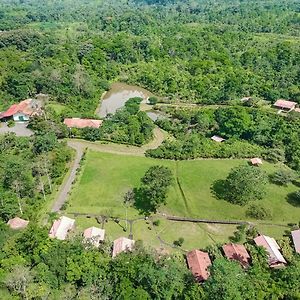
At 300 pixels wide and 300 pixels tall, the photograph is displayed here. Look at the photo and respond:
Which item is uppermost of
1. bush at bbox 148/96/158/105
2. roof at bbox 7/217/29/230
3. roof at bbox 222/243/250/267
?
roof at bbox 7/217/29/230

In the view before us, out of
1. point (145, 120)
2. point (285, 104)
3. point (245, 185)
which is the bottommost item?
point (285, 104)

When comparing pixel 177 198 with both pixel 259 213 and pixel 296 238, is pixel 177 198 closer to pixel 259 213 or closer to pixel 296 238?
pixel 259 213

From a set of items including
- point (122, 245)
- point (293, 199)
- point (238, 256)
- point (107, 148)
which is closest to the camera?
point (238, 256)

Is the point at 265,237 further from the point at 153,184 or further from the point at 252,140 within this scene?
the point at 252,140

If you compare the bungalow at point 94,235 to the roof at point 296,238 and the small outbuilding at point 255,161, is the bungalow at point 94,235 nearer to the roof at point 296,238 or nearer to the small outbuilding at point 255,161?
the roof at point 296,238

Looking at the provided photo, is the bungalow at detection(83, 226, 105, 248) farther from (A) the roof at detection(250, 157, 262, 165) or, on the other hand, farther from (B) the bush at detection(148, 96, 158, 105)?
(B) the bush at detection(148, 96, 158, 105)

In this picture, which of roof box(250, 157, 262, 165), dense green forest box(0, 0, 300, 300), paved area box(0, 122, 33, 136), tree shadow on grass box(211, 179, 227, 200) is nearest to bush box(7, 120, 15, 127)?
paved area box(0, 122, 33, 136)

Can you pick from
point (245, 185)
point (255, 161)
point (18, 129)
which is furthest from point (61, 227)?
point (18, 129)

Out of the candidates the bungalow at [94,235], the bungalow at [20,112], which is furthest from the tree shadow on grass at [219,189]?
the bungalow at [20,112]

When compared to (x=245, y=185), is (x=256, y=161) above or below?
below
